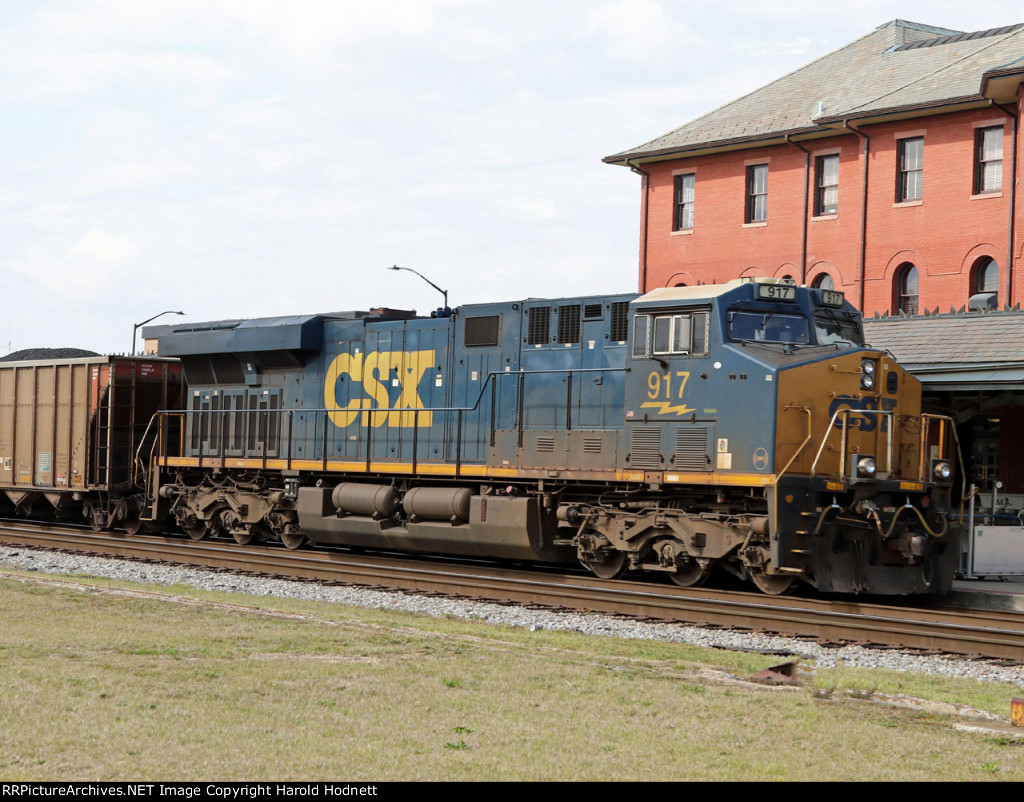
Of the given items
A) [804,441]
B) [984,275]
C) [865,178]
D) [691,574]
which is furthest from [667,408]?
[865,178]

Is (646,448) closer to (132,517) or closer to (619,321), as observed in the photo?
(619,321)

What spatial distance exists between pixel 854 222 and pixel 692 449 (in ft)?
71.6

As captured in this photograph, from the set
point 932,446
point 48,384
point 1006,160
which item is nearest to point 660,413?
point 932,446

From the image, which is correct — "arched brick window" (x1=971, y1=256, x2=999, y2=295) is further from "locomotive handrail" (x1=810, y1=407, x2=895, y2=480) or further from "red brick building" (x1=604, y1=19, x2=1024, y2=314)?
"locomotive handrail" (x1=810, y1=407, x2=895, y2=480)

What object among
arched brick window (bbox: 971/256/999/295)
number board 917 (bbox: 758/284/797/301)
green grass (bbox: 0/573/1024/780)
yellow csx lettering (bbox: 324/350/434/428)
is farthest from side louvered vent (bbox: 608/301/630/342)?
arched brick window (bbox: 971/256/999/295)

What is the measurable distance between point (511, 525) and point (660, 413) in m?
3.02

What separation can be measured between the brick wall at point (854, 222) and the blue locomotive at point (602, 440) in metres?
16.3

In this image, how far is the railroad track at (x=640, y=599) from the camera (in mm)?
12633

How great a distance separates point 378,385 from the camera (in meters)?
20.5

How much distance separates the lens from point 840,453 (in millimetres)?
15078

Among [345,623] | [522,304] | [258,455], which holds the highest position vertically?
[522,304]

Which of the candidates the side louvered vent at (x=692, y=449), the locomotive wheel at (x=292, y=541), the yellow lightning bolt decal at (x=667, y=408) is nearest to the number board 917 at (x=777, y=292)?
the yellow lightning bolt decal at (x=667, y=408)

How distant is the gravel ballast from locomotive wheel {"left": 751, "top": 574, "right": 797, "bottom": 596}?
2.18 metres

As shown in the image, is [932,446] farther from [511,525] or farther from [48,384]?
[48,384]
